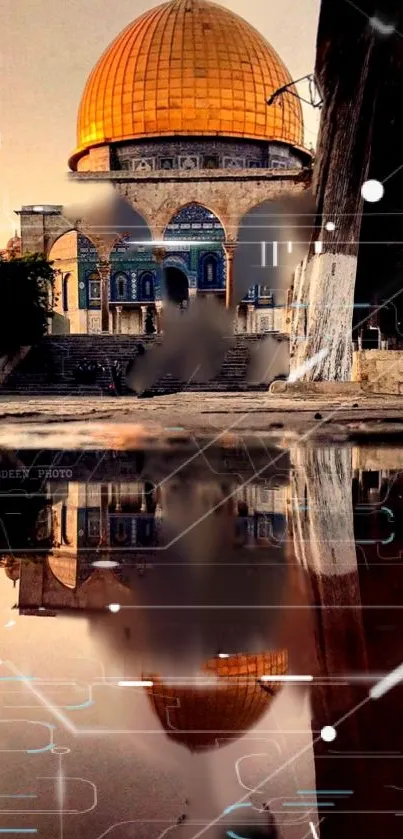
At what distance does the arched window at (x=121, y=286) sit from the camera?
24.2m

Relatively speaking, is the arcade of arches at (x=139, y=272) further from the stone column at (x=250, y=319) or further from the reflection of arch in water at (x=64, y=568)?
the reflection of arch in water at (x=64, y=568)

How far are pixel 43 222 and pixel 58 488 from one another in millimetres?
21145

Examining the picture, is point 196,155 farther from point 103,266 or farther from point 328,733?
point 328,733

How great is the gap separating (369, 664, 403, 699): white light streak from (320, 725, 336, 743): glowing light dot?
0.39 ft

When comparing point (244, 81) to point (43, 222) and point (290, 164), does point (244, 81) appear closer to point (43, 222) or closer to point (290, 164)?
point (290, 164)

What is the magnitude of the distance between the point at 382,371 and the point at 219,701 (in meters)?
7.96

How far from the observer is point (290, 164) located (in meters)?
25.6

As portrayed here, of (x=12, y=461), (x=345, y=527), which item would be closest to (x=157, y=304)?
(x=12, y=461)

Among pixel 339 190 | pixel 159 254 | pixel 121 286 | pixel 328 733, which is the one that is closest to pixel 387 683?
pixel 328 733

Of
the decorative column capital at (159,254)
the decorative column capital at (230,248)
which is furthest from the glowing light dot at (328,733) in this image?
the decorative column capital at (159,254)

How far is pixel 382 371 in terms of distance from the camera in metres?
9.38

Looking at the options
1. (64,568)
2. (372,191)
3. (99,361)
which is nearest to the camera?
(64,568)

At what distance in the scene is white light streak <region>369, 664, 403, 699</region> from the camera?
1.67 meters

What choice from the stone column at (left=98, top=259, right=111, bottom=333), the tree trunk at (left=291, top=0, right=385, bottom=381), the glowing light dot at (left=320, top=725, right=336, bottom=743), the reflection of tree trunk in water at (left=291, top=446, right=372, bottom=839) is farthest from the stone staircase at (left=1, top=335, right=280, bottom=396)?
the glowing light dot at (left=320, top=725, right=336, bottom=743)
